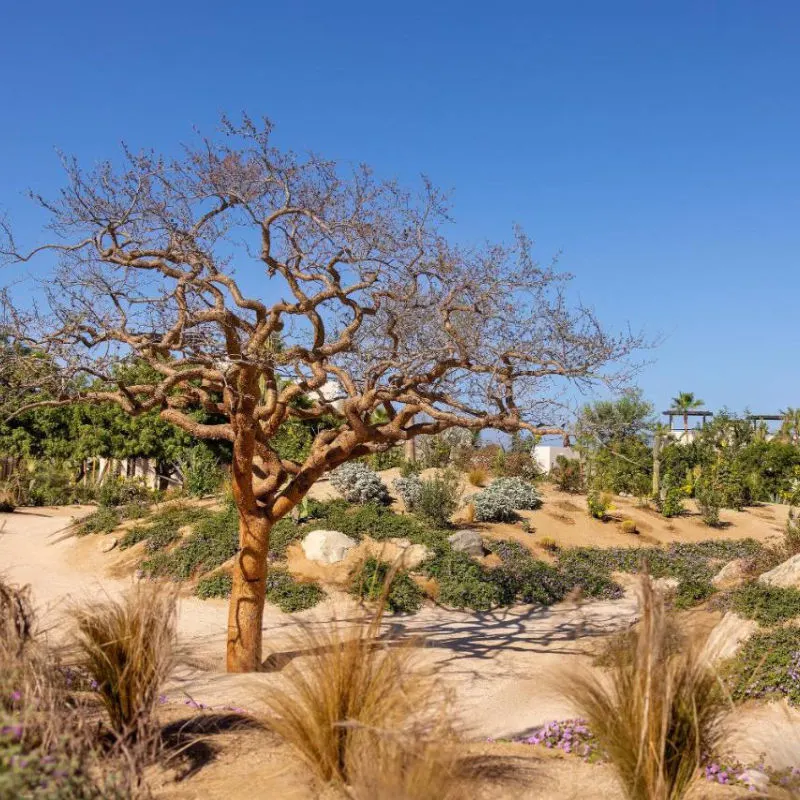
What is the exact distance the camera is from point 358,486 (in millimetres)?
15820

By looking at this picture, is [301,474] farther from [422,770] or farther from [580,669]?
[422,770]

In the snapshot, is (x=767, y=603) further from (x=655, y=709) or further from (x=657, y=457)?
(x=657, y=457)

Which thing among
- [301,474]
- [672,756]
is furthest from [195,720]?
[301,474]

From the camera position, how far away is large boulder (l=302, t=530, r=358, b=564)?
12.9m

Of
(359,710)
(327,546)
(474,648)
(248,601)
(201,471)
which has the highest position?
(201,471)

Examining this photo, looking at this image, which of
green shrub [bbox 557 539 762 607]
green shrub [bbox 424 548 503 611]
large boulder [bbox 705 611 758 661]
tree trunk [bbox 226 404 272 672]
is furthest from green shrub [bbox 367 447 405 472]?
large boulder [bbox 705 611 758 661]

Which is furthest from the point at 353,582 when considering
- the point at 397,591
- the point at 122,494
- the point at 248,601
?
the point at 122,494

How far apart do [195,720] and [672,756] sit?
2817mm

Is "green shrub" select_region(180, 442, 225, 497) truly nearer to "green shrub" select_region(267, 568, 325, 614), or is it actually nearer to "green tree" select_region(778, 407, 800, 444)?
"green shrub" select_region(267, 568, 325, 614)

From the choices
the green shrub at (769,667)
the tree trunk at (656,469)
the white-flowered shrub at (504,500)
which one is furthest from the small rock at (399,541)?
the tree trunk at (656,469)

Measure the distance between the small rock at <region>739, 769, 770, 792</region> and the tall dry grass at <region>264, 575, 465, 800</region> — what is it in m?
1.57

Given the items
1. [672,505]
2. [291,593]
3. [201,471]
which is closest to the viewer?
[291,593]

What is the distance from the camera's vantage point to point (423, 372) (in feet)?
27.1

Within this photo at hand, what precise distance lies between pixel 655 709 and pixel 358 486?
12.6m
